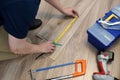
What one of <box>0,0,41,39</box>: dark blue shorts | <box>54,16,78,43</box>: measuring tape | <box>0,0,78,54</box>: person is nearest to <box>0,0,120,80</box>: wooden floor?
<box>54,16,78,43</box>: measuring tape

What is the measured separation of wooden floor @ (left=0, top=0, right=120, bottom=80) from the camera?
4.17 feet

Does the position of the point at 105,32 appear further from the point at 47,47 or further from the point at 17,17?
the point at 17,17

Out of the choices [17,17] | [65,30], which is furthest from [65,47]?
[17,17]

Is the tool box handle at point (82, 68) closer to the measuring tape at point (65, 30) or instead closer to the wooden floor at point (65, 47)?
the wooden floor at point (65, 47)

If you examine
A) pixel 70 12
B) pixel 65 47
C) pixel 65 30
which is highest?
pixel 70 12

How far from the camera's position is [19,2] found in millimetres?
838

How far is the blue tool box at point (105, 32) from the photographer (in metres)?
1.23

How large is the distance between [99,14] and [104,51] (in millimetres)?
337

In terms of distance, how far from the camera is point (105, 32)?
1246 millimetres

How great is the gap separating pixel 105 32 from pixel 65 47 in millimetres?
284

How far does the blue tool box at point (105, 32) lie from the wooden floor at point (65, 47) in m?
0.11

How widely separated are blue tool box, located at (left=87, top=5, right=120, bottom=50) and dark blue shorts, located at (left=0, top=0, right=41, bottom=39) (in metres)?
0.47

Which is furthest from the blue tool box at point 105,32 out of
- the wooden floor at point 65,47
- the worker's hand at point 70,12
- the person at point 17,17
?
the person at point 17,17

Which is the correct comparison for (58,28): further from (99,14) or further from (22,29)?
(22,29)
